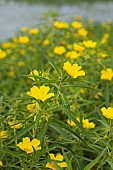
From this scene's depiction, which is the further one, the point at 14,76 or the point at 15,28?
the point at 15,28

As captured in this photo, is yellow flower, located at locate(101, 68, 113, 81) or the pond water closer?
yellow flower, located at locate(101, 68, 113, 81)

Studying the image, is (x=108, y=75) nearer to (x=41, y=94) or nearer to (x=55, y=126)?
(x=55, y=126)

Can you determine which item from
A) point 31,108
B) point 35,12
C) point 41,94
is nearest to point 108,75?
point 31,108

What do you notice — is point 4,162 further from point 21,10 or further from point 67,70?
point 21,10

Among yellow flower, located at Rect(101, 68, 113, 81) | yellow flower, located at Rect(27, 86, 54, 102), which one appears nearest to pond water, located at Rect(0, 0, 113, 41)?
yellow flower, located at Rect(101, 68, 113, 81)

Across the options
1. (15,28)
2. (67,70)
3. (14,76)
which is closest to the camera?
(67,70)

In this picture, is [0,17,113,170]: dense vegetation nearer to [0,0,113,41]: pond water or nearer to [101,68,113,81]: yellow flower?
[101,68,113,81]: yellow flower

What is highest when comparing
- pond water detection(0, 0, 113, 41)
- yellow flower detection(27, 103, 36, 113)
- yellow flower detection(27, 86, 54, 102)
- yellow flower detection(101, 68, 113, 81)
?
yellow flower detection(27, 86, 54, 102)

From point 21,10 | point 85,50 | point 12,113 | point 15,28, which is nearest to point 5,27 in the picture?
point 15,28
